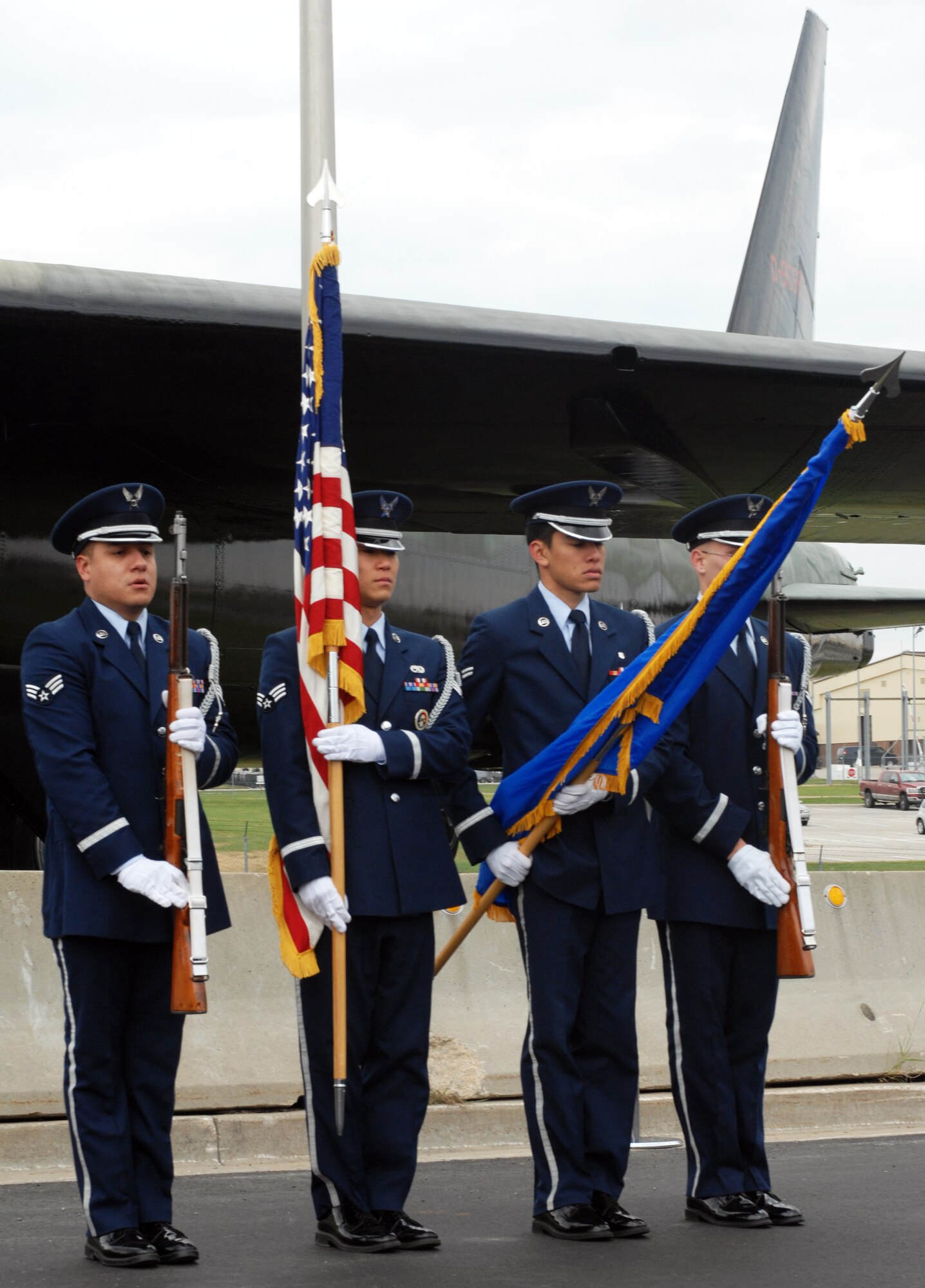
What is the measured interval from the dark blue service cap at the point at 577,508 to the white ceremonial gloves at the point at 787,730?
0.70 meters

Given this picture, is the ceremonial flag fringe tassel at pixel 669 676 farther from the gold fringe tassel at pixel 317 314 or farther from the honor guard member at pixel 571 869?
the gold fringe tassel at pixel 317 314

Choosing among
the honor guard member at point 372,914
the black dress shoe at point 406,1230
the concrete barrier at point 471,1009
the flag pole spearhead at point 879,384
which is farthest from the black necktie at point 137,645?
the flag pole spearhead at point 879,384

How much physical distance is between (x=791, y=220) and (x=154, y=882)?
9985mm

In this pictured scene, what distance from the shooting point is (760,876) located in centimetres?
419

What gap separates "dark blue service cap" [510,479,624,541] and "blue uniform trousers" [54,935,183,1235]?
5.22ft

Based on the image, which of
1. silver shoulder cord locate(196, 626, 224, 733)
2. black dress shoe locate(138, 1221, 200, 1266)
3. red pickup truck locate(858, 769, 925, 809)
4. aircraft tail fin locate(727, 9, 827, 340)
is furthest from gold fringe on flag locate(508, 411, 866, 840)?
red pickup truck locate(858, 769, 925, 809)

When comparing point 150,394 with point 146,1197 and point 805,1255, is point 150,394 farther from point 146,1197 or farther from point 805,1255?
point 805,1255

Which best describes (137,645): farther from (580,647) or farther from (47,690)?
(580,647)

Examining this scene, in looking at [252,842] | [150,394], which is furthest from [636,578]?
[252,842]

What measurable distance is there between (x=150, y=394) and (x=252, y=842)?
2127 cm

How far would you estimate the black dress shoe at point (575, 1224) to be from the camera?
3.94 m

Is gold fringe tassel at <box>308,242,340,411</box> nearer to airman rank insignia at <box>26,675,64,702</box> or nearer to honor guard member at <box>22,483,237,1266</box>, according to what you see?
honor guard member at <box>22,483,237,1266</box>

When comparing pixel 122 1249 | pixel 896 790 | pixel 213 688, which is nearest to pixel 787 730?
pixel 213 688

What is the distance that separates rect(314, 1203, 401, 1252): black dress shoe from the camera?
12.5ft
